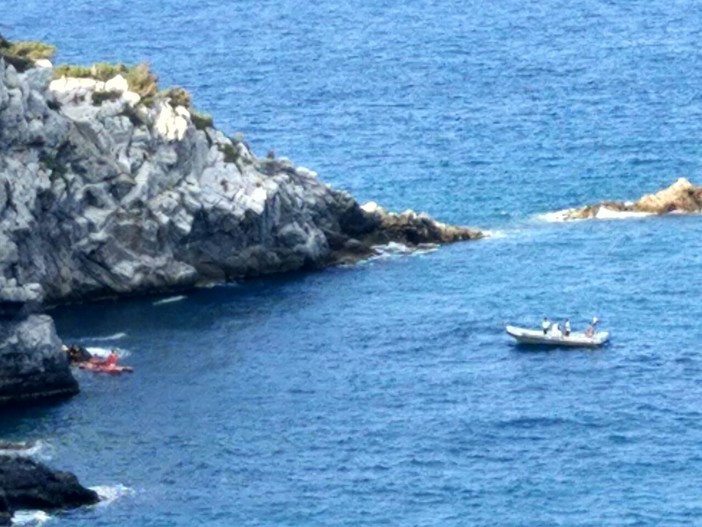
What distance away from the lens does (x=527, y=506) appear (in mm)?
158000

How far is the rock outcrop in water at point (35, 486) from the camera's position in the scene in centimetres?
15638

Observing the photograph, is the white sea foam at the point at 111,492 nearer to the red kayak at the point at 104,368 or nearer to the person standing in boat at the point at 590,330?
the red kayak at the point at 104,368

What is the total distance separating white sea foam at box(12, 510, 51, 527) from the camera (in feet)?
508

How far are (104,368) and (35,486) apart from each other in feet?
85.0

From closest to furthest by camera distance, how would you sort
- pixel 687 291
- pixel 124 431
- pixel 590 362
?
pixel 124 431, pixel 590 362, pixel 687 291

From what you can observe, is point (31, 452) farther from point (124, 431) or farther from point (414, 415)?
point (414, 415)

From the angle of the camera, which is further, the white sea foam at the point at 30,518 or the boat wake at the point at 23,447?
the boat wake at the point at 23,447

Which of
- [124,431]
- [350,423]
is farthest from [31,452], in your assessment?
[350,423]

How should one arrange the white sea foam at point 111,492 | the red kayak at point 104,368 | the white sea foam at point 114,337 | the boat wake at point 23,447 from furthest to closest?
the white sea foam at point 114,337
the red kayak at point 104,368
the boat wake at point 23,447
the white sea foam at point 111,492

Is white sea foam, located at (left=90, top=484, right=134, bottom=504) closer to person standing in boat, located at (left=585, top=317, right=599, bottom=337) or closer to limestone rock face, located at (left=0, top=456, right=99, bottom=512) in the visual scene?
limestone rock face, located at (left=0, top=456, right=99, bottom=512)

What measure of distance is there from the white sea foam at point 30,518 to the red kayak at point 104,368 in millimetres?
26379

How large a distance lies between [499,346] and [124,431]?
26.6m

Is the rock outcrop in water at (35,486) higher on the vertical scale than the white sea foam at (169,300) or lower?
higher

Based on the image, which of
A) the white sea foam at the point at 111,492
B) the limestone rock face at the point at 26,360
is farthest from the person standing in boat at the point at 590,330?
the white sea foam at the point at 111,492
